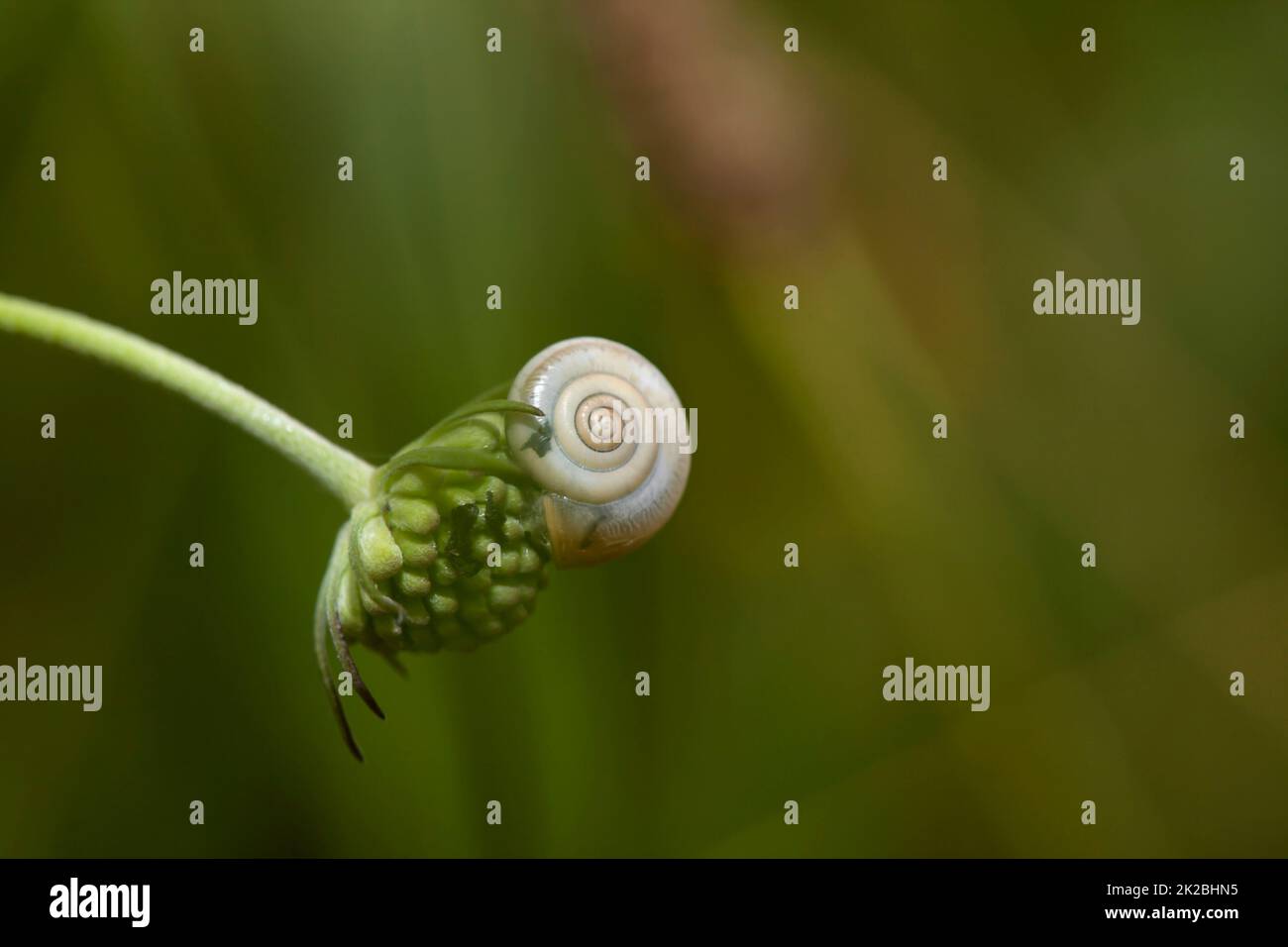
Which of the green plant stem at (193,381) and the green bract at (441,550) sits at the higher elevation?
the green plant stem at (193,381)

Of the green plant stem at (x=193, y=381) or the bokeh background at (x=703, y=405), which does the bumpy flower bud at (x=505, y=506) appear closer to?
the green plant stem at (x=193, y=381)

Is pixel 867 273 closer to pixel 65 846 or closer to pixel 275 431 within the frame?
pixel 275 431

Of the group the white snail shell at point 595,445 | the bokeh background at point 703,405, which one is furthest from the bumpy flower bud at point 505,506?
the bokeh background at point 703,405

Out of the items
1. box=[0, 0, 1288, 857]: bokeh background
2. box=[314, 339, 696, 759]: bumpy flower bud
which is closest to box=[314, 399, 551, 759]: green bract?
box=[314, 339, 696, 759]: bumpy flower bud

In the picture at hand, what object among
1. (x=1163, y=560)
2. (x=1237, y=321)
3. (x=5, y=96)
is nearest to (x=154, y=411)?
(x=5, y=96)

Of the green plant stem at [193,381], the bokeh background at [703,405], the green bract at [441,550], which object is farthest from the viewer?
the bokeh background at [703,405]

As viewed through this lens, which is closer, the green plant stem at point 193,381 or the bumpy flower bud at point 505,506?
the green plant stem at point 193,381

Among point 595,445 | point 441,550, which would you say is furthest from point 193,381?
point 595,445
